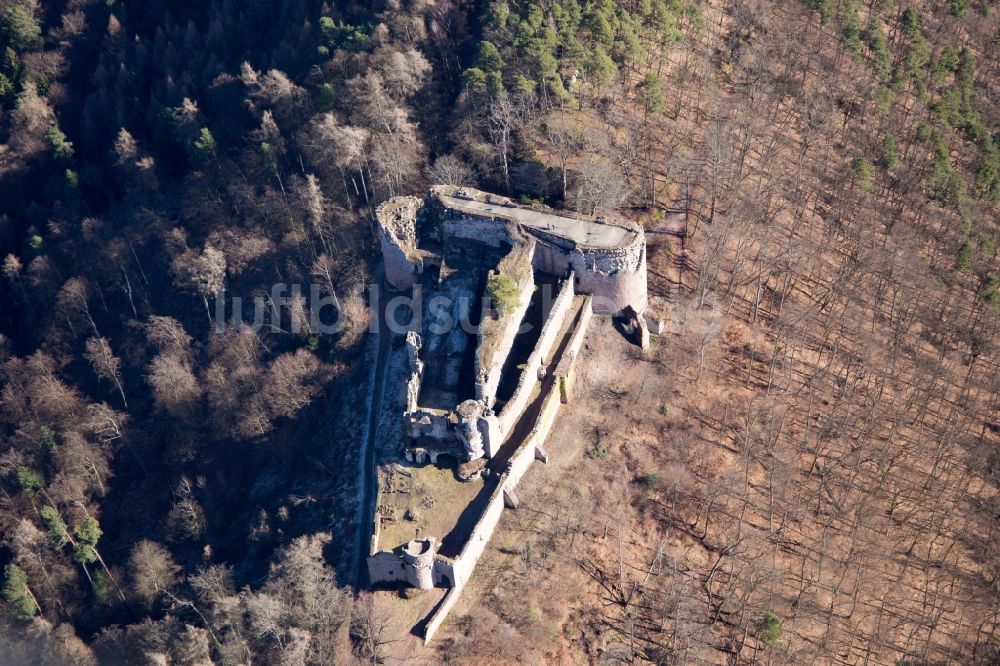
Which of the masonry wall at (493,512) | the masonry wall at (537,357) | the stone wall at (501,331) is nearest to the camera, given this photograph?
the masonry wall at (493,512)

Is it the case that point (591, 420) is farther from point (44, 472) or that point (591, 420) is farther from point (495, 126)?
point (44, 472)

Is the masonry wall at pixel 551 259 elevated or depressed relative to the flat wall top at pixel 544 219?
depressed

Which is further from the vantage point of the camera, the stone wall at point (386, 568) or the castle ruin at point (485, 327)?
the castle ruin at point (485, 327)

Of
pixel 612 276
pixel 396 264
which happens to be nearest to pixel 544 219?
pixel 612 276

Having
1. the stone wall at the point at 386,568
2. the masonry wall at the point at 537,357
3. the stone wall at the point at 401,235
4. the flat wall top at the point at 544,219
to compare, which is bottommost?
the stone wall at the point at 386,568

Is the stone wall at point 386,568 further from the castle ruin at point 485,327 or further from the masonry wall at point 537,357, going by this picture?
the masonry wall at point 537,357

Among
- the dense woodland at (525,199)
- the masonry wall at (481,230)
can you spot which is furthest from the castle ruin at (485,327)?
the dense woodland at (525,199)

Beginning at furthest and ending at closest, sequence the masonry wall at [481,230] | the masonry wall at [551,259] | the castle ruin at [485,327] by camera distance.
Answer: the masonry wall at [481,230] → the masonry wall at [551,259] → the castle ruin at [485,327]
